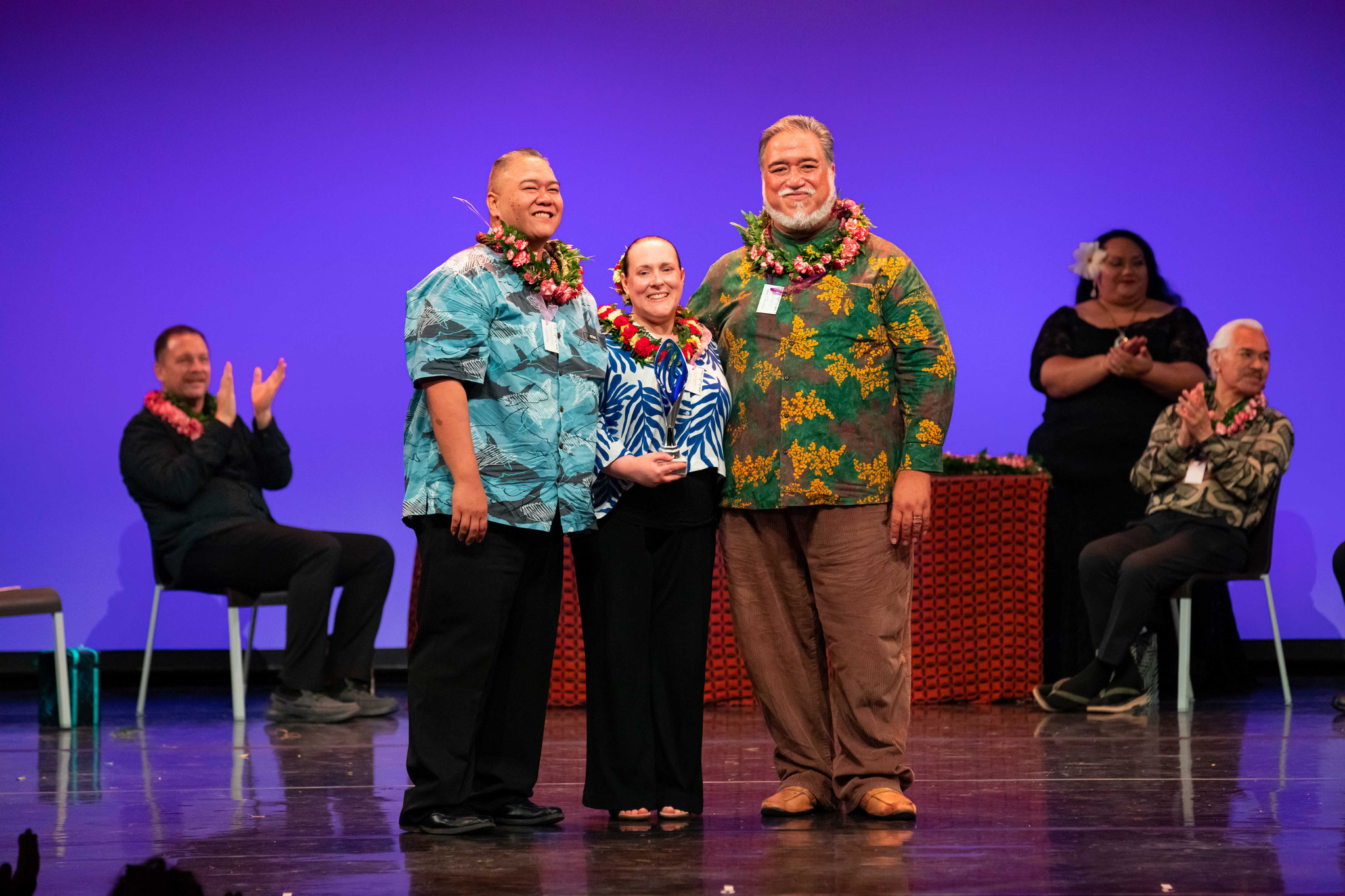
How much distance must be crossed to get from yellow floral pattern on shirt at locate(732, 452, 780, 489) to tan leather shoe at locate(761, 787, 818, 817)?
0.68m

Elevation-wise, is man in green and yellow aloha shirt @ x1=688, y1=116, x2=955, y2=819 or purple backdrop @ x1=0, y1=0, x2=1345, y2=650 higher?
purple backdrop @ x1=0, y1=0, x2=1345, y2=650

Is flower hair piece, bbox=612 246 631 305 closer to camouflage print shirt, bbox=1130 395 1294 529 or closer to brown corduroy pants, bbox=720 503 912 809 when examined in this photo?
brown corduroy pants, bbox=720 503 912 809

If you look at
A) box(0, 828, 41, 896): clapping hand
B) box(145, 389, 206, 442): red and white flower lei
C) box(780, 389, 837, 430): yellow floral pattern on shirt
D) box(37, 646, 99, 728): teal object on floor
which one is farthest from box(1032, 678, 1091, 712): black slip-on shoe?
box(0, 828, 41, 896): clapping hand

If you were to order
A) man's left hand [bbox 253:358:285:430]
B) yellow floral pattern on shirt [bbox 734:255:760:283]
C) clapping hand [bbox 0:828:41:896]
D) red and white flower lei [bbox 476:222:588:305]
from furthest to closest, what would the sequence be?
man's left hand [bbox 253:358:285:430], yellow floral pattern on shirt [bbox 734:255:760:283], red and white flower lei [bbox 476:222:588:305], clapping hand [bbox 0:828:41:896]

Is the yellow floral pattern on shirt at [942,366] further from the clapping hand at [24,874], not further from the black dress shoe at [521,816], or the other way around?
the clapping hand at [24,874]

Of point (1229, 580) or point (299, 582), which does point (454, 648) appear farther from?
point (1229, 580)

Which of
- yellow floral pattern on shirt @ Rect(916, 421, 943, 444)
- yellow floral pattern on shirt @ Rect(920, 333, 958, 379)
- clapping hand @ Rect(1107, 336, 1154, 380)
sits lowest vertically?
yellow floral pattern on shirt @ Rect(916, 421, 943, 444)

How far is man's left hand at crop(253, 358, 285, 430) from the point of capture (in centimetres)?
552

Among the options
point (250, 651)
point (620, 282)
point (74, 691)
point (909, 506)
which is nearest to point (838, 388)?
point (909, 506)

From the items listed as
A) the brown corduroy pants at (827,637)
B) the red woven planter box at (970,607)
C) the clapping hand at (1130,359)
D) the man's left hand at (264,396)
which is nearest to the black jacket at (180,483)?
the man's left hand at (264,396)

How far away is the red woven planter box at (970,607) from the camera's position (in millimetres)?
5406

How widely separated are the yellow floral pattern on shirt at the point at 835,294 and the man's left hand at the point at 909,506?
15.3 inches

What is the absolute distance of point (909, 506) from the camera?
3.06 metres

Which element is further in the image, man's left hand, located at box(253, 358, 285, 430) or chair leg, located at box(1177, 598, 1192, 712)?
man's left hand, located at box(253, 358, 285, 430)
